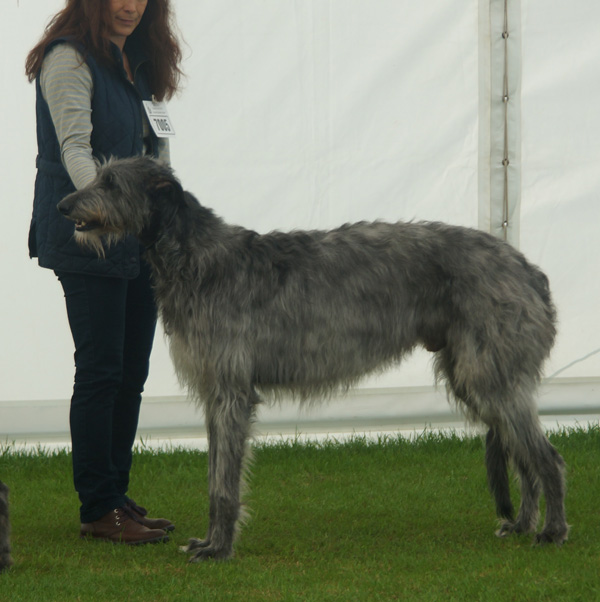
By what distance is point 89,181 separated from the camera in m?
3.79

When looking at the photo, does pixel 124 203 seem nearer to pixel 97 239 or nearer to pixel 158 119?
pixel 97 239

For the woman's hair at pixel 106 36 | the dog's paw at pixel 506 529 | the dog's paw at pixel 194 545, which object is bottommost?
the dog's paw at pixel 194 545

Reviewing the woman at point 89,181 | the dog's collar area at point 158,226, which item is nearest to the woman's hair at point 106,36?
the woman at point 89,181

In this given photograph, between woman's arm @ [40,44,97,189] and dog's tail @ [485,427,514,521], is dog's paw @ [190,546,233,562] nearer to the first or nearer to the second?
dog's tail @ [485,427,514,521]

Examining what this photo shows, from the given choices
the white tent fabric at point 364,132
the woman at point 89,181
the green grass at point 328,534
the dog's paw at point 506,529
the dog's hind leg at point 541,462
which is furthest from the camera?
the white tent fabric at point 364,132

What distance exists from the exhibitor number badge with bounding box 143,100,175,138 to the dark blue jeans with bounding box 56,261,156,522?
1.86 feet

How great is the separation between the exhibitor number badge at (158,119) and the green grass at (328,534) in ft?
5.72

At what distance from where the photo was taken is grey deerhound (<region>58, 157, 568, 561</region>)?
389cm

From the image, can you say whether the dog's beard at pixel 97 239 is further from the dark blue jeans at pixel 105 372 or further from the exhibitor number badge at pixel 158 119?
the exhibitor number badge at pixel 158 119

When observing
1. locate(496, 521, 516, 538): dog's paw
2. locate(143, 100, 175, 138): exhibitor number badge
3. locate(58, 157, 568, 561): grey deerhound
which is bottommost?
locate(496, 521, 516, 538): dog's paw

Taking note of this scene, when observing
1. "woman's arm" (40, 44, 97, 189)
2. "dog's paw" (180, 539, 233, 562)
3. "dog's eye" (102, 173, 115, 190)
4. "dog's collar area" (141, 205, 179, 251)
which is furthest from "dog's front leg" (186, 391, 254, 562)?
"woman's arm" (40, 44, 97, 189)

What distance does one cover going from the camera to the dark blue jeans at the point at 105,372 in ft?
13.3

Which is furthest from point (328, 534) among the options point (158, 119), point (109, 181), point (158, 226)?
point (158, 119)

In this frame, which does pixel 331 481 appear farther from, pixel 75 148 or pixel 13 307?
pixel 75 148
